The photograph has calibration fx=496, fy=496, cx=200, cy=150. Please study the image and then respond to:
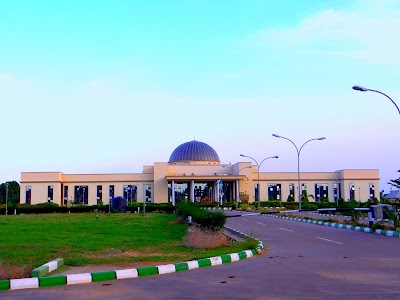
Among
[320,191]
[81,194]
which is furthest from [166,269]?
[320,191]

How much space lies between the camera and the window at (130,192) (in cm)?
8150

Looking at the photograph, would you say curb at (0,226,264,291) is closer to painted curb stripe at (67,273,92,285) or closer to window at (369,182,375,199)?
painted curb stripe at (67,273,92,285)

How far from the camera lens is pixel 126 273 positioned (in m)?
8.98

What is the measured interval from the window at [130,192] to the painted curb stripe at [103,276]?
73.4 m

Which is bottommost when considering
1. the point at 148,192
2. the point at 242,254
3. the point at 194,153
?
the point at 242,254

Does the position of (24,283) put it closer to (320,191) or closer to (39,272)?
(39,272)

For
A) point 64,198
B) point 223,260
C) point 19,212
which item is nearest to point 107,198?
point 64,198

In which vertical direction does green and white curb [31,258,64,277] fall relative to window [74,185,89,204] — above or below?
below

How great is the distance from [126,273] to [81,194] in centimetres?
7538

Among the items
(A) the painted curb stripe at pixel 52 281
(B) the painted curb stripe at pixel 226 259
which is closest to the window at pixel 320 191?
(B) the painted curb stripe at pixel 226 259

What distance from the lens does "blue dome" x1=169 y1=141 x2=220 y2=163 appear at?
8031cm

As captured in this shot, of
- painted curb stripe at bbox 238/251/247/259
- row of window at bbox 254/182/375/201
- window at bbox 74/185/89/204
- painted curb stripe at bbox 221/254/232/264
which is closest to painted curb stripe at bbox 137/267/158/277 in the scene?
painted curb stripe at bbox 221/254/232/264

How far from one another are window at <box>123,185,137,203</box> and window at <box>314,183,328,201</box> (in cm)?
2973

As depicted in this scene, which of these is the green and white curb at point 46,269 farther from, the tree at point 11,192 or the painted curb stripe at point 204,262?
the tree at point 11,192
